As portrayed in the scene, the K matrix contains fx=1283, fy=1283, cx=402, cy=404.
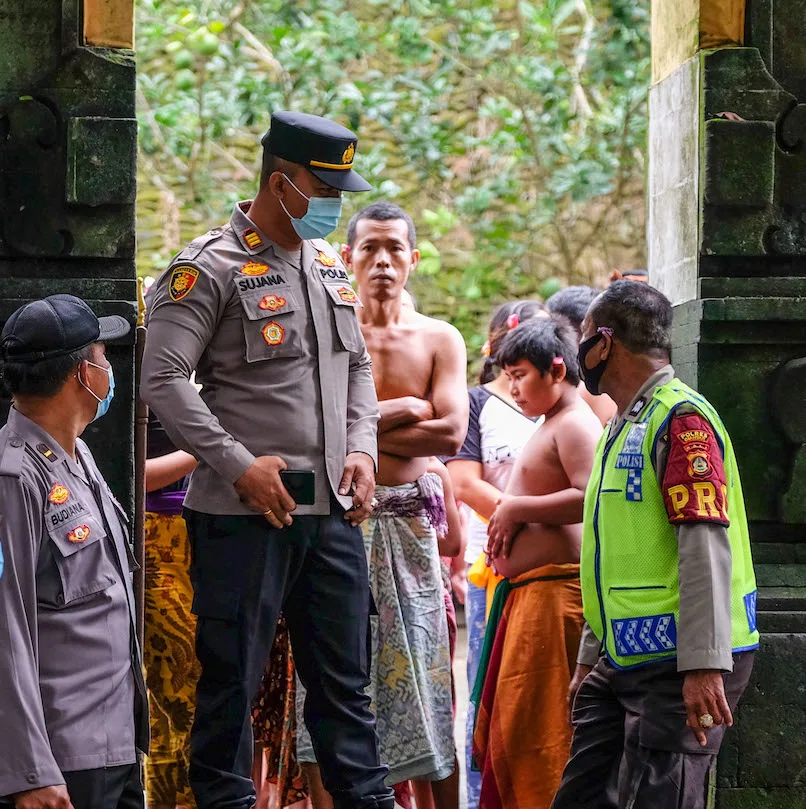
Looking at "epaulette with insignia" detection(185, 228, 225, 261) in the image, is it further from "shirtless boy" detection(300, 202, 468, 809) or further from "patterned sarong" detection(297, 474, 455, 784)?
"patterned sarong" detection(297, 474, 455, 784)

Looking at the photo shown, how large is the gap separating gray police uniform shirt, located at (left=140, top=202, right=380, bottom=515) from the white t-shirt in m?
1.49

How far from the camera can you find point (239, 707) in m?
3.22

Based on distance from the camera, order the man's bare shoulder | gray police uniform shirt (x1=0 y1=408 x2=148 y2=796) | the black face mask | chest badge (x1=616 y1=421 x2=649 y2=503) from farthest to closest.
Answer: the man's bare shoulder
the black face mask
chest badge (x1=616 y1=421 x2=649 y2=503)
gray police uniform shirt (x1=0 y1=408 x2=148 y2=796)

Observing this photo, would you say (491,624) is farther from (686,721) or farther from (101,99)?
(101,99)

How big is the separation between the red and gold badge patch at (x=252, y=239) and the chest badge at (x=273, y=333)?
0.23 metres

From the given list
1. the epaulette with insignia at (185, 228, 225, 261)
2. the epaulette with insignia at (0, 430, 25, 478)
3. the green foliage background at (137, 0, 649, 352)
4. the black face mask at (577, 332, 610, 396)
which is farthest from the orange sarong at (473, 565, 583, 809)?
the green foliage background at (137, 0, 649, 352)

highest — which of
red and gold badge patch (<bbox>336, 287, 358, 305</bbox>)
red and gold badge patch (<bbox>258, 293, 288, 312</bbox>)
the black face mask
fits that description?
red and gold badge patch (<bbox>336, 287, 358, 305</bbox>)

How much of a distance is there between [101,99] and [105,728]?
6.25 feet

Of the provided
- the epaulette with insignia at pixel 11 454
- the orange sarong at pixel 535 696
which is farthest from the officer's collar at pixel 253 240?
the orange sarong at pixel 535 696

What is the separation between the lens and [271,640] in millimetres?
3309

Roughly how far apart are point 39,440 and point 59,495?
0.45ft

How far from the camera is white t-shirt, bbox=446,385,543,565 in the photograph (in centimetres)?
490

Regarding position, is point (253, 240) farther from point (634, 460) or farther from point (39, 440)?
point (634, 460)

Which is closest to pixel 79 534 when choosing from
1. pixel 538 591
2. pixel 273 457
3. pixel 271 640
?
pixel 273 457
